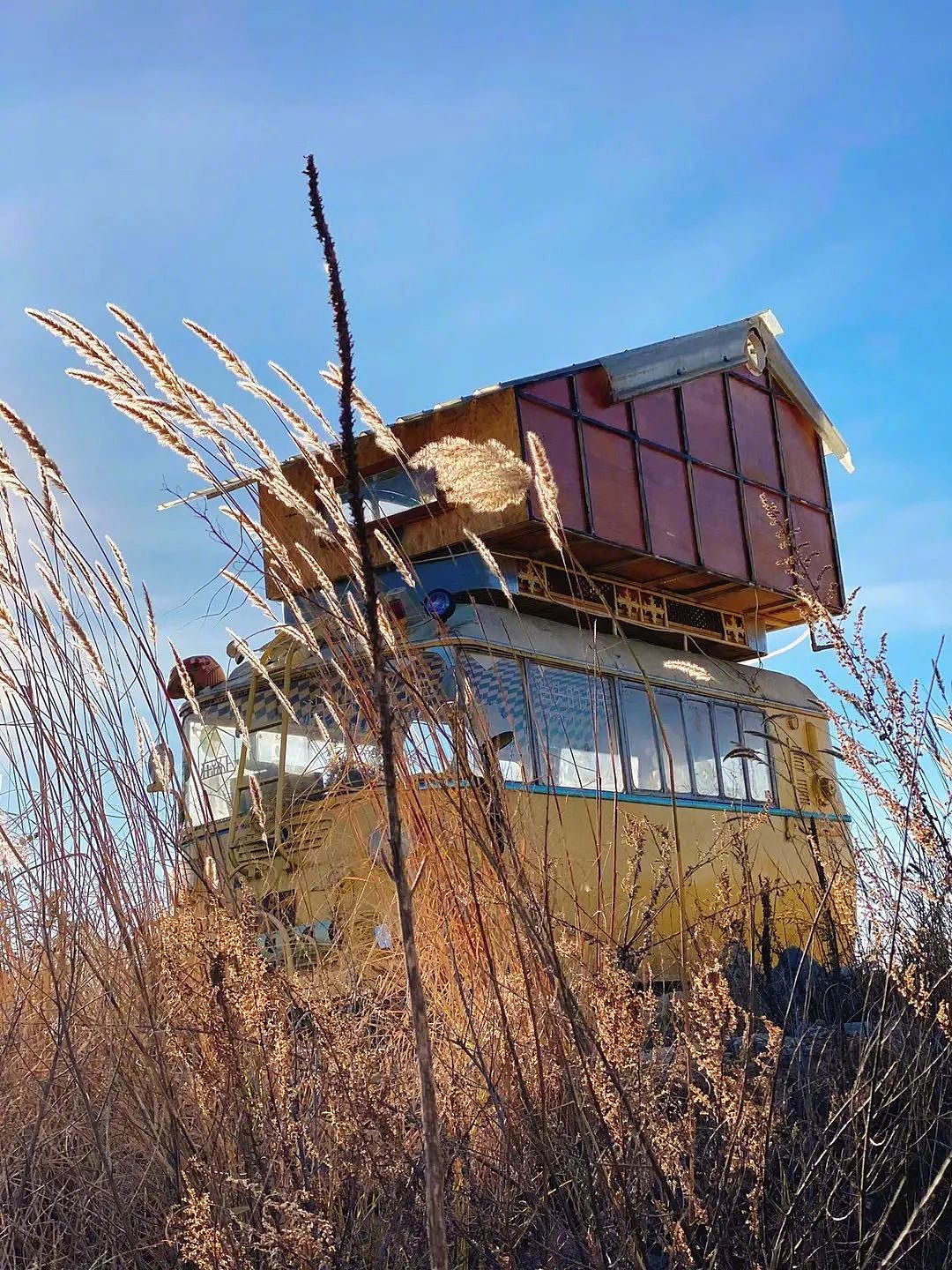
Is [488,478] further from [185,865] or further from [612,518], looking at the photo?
[612,518]

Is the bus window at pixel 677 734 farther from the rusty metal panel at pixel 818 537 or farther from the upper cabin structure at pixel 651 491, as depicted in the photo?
the rusty metal panel at pixel 818 537

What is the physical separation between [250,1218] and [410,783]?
930mm

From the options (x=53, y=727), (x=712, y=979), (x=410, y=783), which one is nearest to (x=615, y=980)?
(x=712, y=979)

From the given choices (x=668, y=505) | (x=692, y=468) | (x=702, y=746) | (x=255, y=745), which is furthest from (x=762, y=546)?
(x=255, y=745)

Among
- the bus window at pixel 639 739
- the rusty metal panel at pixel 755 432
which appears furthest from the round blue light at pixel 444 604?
the rusty metal panel at pixel 755 432

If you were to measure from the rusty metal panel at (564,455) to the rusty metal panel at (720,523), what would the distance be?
126 centimetres

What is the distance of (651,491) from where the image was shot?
766 centimetres

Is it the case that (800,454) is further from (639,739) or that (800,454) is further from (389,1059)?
(389,1059)

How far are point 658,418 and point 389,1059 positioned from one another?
6171 mm

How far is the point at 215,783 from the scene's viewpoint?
237 inches

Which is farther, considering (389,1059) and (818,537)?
(818,537)

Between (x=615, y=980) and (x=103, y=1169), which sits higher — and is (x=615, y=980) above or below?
above

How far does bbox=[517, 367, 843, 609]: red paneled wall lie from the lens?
7031 millimetres

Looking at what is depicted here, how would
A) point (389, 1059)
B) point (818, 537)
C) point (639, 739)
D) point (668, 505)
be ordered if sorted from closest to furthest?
point (389, 1059) → point (639, 739) → point (668, 505) → point (818, 537)
